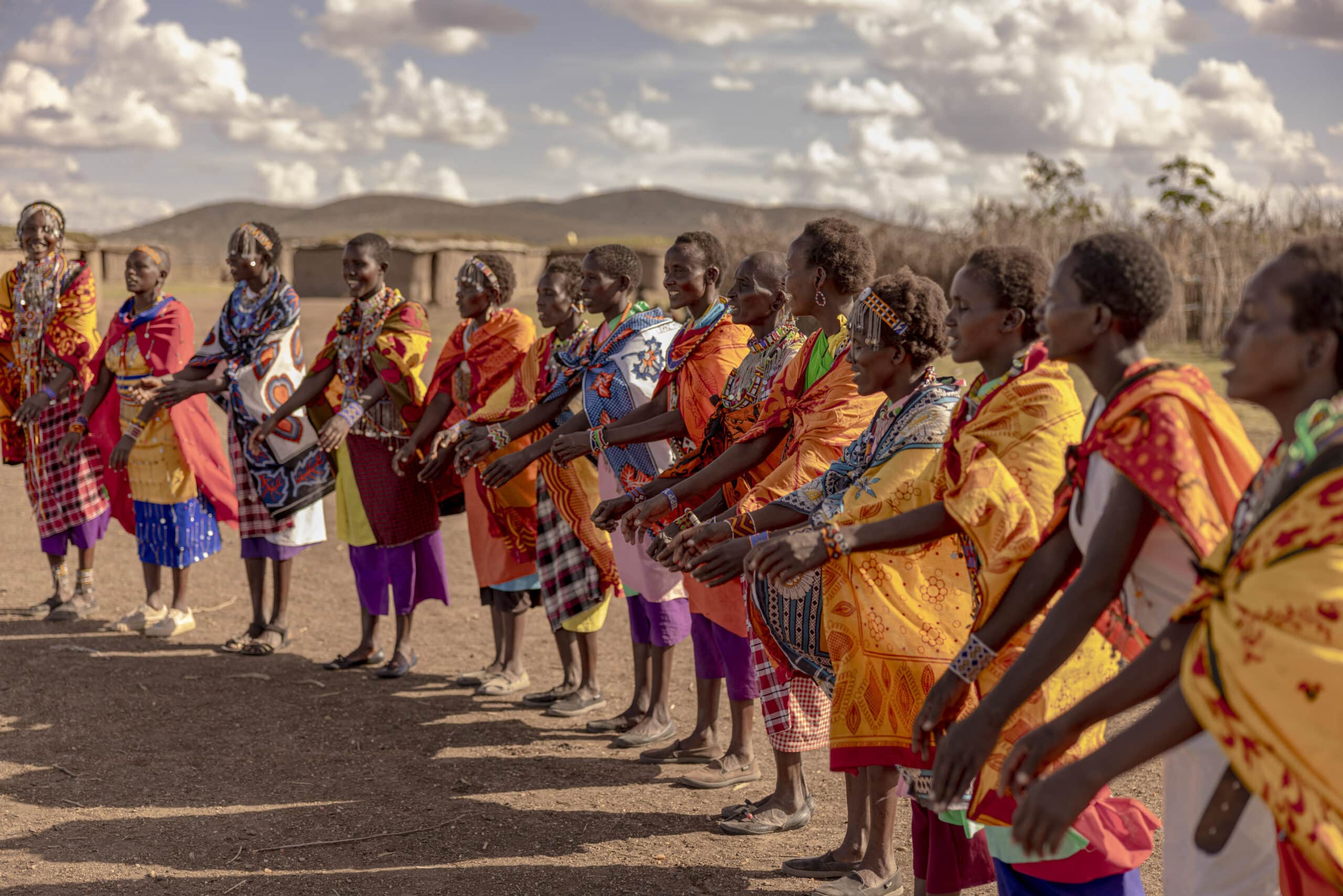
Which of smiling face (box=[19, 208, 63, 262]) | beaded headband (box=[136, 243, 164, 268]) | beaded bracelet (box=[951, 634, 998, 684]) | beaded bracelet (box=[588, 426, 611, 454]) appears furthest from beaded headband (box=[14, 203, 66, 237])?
beaded bracelet (box=[951, 634, 998, 684])

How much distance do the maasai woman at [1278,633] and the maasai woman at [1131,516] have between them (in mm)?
162

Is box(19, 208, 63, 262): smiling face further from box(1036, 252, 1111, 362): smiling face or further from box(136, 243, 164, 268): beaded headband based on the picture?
box(1036, 252, 1111, 362): smiling face

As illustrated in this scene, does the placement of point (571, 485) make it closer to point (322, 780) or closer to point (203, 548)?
point (322, 780)

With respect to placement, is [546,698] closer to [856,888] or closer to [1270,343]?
[856,888]

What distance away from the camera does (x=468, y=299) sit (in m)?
6.25

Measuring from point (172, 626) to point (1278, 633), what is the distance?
6620mm

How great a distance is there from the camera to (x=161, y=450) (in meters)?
7.08

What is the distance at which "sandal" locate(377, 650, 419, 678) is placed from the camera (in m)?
6.43

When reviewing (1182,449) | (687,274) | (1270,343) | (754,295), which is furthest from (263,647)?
(1270,343)

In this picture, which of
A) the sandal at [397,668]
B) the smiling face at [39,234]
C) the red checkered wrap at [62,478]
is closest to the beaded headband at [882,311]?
the sandal at [397,668]

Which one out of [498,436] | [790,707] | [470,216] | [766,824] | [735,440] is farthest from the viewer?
[470,216]

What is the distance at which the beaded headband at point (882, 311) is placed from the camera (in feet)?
11.3

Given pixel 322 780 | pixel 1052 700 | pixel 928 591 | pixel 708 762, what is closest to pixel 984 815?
pixel 1052 700

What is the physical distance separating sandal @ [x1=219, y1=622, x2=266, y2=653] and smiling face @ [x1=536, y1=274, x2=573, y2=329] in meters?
2.62
